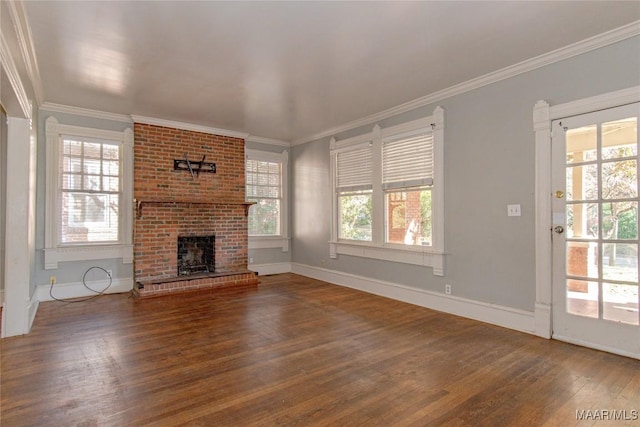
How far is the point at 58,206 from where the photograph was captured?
4.83 m

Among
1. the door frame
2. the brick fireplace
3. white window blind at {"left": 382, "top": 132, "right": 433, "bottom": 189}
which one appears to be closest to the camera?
the door frame

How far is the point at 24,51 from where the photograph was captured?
2973 mm

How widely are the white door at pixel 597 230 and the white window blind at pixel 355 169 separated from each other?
8.58 feet

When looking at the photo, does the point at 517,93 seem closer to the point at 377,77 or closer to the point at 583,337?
the point at 377,77

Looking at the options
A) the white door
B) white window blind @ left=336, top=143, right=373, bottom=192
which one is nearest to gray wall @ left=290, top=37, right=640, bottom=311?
the white door

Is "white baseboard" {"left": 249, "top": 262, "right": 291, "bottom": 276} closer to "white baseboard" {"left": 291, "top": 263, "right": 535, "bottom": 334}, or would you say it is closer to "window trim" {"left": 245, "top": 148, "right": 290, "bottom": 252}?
"window trim" {"left": 245, "top": 148, "right": 290, "bottom": 252}

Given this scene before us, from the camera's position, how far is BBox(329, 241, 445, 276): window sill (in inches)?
169

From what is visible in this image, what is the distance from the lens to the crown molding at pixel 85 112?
477 cm

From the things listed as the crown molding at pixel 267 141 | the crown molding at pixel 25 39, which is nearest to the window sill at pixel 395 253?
the crown molding at pixel 267 141

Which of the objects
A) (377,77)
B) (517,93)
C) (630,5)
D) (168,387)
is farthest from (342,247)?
(630,5)

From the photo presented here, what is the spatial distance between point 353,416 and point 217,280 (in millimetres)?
4034

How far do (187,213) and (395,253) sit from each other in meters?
3.49

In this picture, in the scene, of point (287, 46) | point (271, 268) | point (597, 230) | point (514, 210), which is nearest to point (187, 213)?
point (271, 268)

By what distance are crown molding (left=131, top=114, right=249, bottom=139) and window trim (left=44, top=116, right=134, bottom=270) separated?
28 centimetres
